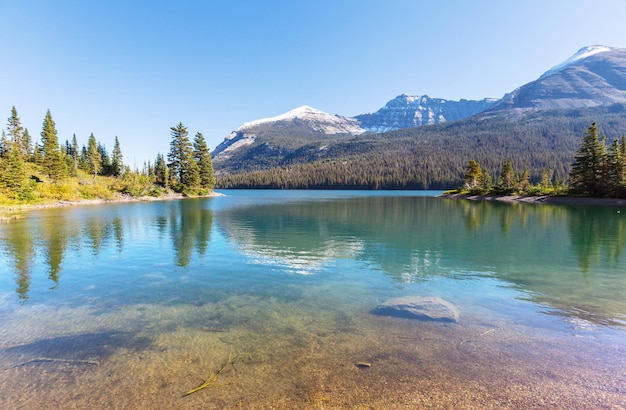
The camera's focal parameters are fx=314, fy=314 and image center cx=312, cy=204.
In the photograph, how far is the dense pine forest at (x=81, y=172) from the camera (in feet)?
215

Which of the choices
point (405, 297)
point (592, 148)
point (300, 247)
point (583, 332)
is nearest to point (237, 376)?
point (405, 297)

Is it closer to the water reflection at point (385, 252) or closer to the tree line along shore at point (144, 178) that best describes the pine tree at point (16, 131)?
the tree line along shore at point (144, 178)

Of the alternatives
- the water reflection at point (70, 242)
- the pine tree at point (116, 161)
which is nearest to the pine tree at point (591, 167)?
the water reflection at point (70, 242)

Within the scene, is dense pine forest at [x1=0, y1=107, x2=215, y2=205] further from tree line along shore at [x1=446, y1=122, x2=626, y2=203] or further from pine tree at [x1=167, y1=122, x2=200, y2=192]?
tree line along shore at [x1=446, y1=122, x2=626, y2=203]

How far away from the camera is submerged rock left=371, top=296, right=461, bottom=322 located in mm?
12168

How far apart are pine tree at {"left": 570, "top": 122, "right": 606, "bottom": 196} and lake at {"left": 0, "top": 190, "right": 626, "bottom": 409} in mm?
78129

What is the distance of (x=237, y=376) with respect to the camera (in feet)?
27.0

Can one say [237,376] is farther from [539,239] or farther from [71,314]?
[539,239]

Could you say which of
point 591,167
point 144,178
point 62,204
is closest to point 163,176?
point 144,178

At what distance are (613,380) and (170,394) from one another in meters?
11.1

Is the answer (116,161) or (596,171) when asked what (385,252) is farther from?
(116,161)

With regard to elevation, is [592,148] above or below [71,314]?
above

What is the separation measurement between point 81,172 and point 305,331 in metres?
125

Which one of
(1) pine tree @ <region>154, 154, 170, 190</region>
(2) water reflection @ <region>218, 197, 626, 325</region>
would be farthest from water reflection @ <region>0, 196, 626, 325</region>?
(1) pine tree @ <region>154, 154, 170, 190</region>
